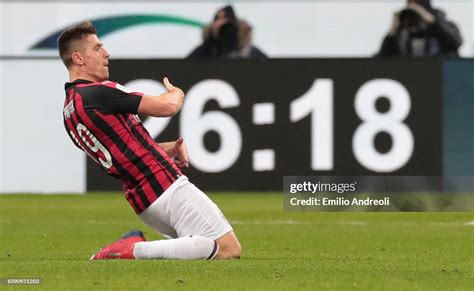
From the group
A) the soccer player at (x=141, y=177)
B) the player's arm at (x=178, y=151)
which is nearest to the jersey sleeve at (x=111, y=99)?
the soccer player at (x=141, y=177)

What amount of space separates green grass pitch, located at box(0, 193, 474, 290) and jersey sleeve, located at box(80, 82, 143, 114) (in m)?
1.00

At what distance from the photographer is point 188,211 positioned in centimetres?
970

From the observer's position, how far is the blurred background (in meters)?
18.7

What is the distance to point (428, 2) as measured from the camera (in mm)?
19016

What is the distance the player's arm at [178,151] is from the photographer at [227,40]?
29.5 feet

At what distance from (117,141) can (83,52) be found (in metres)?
0.65

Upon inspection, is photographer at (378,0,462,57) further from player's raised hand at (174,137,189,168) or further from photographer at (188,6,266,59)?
player's raised hand at (174,137,189,168)

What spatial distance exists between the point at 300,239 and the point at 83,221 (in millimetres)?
3077

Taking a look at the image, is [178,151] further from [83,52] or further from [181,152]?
[83,52]

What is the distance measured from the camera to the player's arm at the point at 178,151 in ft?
32.8

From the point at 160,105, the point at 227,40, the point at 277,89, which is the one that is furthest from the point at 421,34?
the point at 160,105

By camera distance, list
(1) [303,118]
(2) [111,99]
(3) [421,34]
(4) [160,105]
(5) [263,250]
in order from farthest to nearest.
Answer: (3) [421,34], (1) [303,118], (5) [263,250], (2) [111,99], (4) [160,105]

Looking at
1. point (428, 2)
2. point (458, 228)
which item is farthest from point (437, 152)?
point (458, 228)

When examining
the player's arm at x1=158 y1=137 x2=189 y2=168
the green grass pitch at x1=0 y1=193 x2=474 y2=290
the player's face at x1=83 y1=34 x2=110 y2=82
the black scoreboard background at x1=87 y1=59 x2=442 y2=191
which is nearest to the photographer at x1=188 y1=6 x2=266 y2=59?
the black scoreboard background at x1=87 y1=59 x2=442 y2=191
